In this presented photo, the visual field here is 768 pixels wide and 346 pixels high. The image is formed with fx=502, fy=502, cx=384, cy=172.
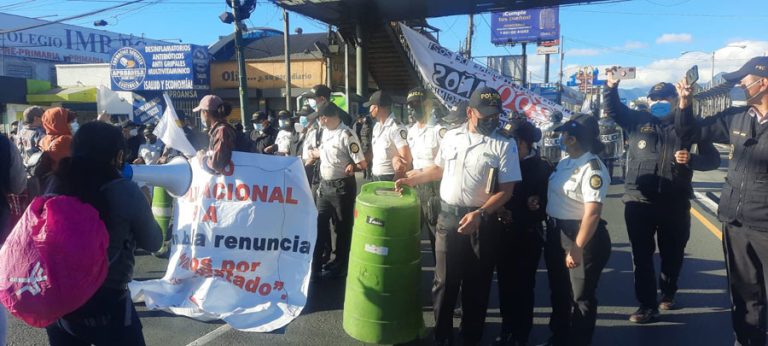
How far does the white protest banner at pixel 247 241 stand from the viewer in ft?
12.7

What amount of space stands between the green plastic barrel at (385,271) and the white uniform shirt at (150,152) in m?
6.70

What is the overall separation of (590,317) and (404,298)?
130 cm

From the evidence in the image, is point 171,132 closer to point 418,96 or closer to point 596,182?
point 418,96

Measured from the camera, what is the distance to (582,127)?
3484 mm

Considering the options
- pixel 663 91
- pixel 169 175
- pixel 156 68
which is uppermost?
pixel 156 68

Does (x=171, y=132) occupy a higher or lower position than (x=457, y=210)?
higher

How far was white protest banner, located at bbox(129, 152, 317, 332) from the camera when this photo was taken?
12.7 ft

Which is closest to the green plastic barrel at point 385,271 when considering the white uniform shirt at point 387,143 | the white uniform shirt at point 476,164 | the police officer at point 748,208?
the white uniform shirt at point 476,164

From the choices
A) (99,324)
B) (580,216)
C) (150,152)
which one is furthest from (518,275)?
(150,152)

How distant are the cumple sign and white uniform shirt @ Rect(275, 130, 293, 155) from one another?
31.4m

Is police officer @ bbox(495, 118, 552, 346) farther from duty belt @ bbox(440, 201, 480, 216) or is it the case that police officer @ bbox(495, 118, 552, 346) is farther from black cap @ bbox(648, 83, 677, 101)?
black cap @ bbox(648, 83, 677, 101)

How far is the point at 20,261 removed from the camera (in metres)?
2.02

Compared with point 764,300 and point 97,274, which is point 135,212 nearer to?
point 97,274

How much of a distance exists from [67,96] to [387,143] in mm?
27022
